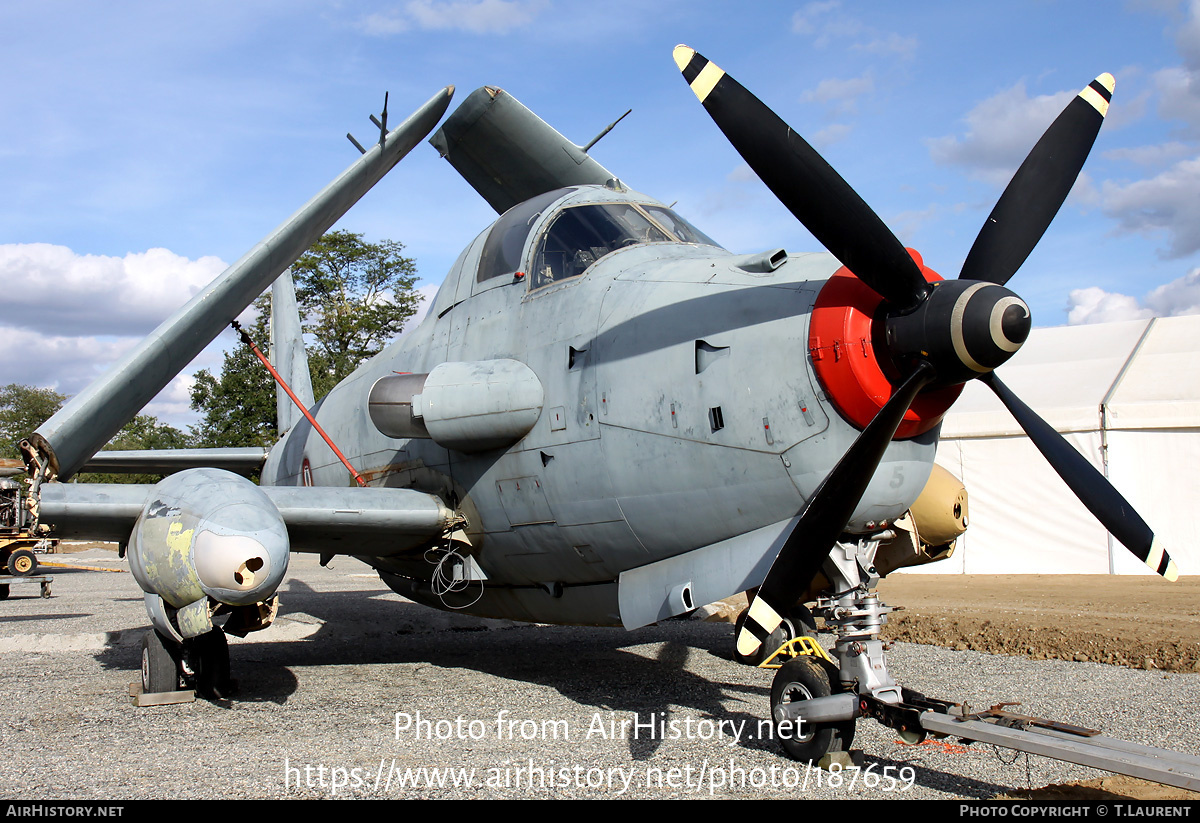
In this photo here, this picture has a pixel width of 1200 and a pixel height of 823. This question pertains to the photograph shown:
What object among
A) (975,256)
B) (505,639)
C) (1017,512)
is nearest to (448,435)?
(975,256)

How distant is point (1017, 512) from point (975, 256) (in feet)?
58.0

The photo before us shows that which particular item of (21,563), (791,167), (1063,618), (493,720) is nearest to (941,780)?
(493,720)

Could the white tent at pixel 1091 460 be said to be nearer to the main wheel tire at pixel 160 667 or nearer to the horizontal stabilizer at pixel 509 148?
the horizontal stabilizer at pixel 509 148

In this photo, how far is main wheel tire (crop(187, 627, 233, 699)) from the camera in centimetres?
734

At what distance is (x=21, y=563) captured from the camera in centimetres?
2047

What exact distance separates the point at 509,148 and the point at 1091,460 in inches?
643

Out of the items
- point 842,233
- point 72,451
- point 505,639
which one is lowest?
point 505,639

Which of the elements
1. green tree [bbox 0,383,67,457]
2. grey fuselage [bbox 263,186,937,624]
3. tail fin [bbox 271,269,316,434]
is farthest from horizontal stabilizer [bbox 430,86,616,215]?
green tree [bbox 0,383,67,457]

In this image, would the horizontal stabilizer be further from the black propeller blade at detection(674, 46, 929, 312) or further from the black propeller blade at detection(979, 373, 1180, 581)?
the black propeller blade at detection(979, 373, 1180, 581)

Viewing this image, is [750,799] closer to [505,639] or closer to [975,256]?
[975,256]

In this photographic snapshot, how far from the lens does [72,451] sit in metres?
7.52

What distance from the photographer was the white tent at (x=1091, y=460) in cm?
1897

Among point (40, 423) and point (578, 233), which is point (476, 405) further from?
point (40, 423)

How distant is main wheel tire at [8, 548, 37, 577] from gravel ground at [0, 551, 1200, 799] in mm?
10265
